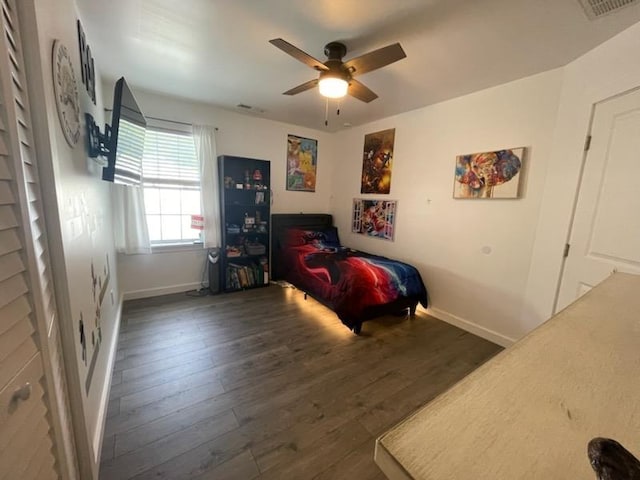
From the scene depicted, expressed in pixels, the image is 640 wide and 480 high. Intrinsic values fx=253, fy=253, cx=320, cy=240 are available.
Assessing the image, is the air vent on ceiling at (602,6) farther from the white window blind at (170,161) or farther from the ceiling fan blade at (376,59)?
the white window blind at (170,161)

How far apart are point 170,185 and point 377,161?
9.52 feet

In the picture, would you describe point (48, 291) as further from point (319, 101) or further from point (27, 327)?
point (319, 101)

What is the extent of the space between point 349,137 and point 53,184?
3961mm

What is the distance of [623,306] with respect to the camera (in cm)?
92

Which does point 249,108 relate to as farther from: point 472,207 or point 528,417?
point 528,417

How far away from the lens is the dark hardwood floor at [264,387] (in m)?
1.36

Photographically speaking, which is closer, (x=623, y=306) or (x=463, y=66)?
(x=623, y=306)

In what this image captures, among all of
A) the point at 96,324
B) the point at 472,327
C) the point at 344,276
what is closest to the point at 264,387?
the point at 96,324

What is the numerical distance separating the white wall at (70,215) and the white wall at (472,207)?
3.17 meters

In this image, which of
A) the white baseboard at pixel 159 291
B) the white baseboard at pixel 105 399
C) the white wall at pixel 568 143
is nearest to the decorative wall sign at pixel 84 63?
the white baseboard at pixel 105 399

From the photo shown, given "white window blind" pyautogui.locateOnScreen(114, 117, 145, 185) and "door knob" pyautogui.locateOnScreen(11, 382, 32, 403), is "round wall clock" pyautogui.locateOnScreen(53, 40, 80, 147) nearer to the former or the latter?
"white window blind" pyautogui.locateOnScreen(114, 117, 145, 185)

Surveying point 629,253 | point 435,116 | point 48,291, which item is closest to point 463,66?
point 435,116

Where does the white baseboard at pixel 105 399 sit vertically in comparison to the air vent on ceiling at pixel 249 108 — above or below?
below

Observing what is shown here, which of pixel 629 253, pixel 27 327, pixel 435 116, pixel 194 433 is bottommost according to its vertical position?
pixel 194 433
